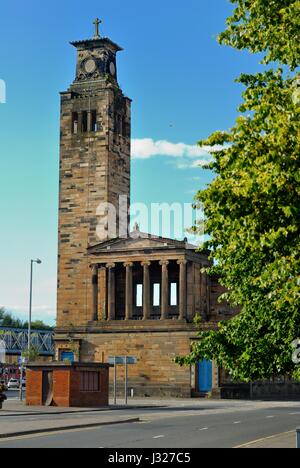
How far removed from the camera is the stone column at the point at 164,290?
80438 millimetres

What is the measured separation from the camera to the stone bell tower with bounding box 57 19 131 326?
3329 inches

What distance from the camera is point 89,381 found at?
180 feet

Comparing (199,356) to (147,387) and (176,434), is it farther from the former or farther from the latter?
(147,387)

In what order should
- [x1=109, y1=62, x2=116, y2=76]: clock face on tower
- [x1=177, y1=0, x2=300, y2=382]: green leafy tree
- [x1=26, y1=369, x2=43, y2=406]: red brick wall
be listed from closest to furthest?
[x1=177, y1=0, x2=300, y2=382]: green leafy tree → [x1=26, y1=369, x2=43, y2=406]: red brick wall → [x1=109, y1=62, x2=116, y2=76]: clock face on tower

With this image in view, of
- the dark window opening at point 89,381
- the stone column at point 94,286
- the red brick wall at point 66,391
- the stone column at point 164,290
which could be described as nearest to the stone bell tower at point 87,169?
the stone column at point 94,286

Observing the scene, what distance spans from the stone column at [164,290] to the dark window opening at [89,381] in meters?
25.6

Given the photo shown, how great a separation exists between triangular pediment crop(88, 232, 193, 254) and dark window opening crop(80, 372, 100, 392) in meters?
27.2

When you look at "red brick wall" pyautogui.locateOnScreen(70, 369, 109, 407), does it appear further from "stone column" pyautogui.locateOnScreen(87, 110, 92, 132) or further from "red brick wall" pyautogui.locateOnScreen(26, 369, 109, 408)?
"stone column" pyautogui.locateOnScreen(87, 110, 92, 132)

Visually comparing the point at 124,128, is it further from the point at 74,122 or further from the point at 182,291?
the point at 182,291

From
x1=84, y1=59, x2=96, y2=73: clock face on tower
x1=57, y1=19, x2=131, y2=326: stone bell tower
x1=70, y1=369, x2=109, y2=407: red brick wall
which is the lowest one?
x1=70, y1=369, x2=109, y2=407: red brick wall

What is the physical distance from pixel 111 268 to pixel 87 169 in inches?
394

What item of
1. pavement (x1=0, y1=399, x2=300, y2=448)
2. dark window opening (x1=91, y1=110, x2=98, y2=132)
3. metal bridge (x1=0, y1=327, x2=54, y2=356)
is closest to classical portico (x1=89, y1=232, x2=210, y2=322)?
dark window opening (x1=91, y1=110, x2=98, y2=132)

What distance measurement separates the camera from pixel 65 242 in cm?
8562
